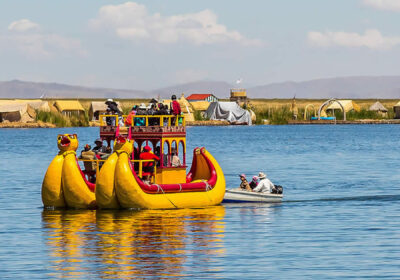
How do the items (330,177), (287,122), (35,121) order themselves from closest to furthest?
1. (330,177)
2. (35,121)
3. (287,122)

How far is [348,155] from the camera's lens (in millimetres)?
83000

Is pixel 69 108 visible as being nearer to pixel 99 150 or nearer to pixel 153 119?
pixel 153 119

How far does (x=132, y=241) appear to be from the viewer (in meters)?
28.1

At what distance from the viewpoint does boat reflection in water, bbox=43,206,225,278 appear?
78.2ft

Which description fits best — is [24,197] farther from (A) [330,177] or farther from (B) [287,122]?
(B) [287,122]

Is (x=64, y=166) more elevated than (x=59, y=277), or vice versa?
(x=64, y=166)

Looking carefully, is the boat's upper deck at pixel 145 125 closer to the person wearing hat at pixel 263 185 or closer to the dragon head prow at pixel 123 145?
the dragon head prow at pixel 123 145

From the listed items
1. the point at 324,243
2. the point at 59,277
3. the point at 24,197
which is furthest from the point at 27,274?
the point at 24,197

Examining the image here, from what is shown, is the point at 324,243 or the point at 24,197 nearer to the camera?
the point at 324,243

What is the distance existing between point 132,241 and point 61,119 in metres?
128

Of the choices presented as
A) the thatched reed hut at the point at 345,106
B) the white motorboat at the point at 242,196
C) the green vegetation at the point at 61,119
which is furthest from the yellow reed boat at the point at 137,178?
the thatched reed hut at the point at 345,106

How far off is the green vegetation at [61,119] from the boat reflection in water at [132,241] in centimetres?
11992

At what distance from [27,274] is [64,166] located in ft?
34.2

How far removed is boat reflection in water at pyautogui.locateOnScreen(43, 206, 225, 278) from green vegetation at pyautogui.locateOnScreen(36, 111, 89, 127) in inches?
4721
